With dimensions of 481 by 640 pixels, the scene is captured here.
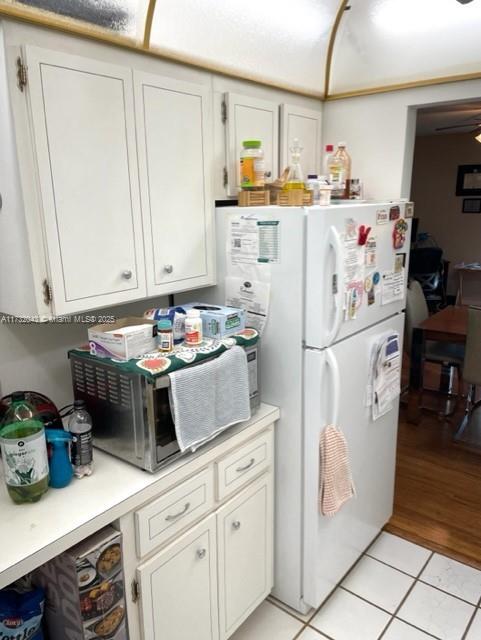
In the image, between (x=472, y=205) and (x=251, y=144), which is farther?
(x=472, y=205)

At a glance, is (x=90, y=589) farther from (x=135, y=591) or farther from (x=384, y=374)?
(x=384, y=374)

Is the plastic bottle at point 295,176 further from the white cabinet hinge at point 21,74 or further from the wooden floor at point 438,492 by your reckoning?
the wooden floor at point 438,492

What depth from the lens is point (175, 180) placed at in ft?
5.59

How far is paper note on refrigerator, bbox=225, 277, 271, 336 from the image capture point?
5.94ft

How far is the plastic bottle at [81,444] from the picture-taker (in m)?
1.38

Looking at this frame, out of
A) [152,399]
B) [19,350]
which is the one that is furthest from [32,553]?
[19,350]

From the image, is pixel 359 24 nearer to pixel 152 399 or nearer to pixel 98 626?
pixel 152 399

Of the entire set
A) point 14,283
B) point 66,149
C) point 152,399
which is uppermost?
point 66,149

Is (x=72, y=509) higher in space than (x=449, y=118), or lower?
lower

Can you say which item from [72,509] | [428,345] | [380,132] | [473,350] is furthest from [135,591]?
[428,345]

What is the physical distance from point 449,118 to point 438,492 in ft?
→ 12.8

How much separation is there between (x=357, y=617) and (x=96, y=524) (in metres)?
1.31

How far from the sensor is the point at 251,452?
1.74 m

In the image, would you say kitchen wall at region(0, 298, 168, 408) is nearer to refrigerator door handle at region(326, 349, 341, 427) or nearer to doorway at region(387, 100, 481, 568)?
refrigerator door handle at region(326, 349, 341, 427)
